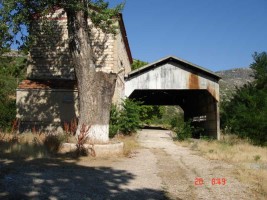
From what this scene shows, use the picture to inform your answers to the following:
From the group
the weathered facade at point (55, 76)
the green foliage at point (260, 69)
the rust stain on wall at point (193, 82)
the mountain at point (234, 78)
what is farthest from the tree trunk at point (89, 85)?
the mountain at point (234, 78)

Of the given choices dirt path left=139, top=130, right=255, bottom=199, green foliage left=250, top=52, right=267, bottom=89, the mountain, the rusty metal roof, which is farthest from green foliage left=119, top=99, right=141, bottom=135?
the mountain

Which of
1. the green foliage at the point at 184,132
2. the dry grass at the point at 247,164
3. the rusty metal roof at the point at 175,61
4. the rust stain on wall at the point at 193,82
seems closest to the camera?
the dry grass at the point at 247,164

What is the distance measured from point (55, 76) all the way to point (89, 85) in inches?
314

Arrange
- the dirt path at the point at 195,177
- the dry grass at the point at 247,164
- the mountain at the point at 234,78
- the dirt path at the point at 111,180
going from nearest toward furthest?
the dirt path at the point at 111,180 < the dirt path at the point at 195,177 < the dry grass at the point at 247,164 < the mountain at the point at 234,78

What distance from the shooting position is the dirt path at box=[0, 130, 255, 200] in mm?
5793

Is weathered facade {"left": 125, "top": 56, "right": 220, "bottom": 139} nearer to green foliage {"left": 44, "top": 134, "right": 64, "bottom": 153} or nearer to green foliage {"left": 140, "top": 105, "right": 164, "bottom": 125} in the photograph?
green foliage {"left": 44, "top": 134, "right": 64, "bottom": 153}

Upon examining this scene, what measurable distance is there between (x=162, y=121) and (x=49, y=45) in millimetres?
38870

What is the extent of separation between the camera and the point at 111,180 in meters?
7.05

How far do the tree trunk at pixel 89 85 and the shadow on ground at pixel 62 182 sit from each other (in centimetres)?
267

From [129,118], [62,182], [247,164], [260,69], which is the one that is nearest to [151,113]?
[260,69]

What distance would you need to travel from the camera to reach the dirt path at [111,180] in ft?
19.0

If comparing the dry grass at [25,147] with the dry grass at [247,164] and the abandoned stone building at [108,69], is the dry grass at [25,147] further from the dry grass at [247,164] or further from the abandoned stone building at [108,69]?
the dry grass at [247,164]

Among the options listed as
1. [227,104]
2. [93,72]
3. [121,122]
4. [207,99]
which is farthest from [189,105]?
[93,72]

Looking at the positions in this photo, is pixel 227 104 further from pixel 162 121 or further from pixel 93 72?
pixel 162 121
